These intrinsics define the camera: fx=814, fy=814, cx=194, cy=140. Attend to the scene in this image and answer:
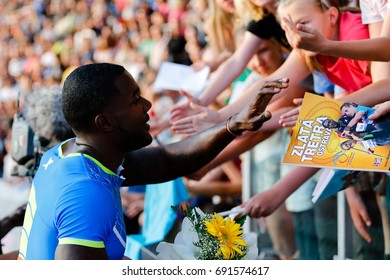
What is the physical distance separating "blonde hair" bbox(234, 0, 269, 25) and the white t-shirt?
2.96 feet

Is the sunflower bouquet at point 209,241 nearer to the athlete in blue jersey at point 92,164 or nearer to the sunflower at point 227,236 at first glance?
the sunflower at point 227,236

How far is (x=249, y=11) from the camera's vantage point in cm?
442

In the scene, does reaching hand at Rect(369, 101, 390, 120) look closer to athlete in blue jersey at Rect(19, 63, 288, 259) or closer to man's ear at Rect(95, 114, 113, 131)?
athlete in blue jersey at Rect(19, 63, 288, 259)

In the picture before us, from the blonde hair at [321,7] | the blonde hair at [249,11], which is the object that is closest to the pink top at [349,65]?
the blonde hair at [321,7]

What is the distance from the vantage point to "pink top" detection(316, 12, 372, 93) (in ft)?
11.8

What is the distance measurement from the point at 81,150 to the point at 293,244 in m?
2.87

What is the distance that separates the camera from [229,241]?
289 centimetres

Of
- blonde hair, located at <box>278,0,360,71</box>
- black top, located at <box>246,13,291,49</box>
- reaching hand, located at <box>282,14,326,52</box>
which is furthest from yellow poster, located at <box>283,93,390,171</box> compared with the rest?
black top, located at <box>246,13,291,49</box>

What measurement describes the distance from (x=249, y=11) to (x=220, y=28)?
3.62 feet

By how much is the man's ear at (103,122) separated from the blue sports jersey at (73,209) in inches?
4.7

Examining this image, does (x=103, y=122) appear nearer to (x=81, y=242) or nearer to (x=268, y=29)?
(x=81, y=242)

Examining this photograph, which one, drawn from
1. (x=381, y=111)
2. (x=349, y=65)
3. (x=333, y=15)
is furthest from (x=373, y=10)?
(x=381, y=111)

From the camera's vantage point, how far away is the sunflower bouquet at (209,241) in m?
2.88
